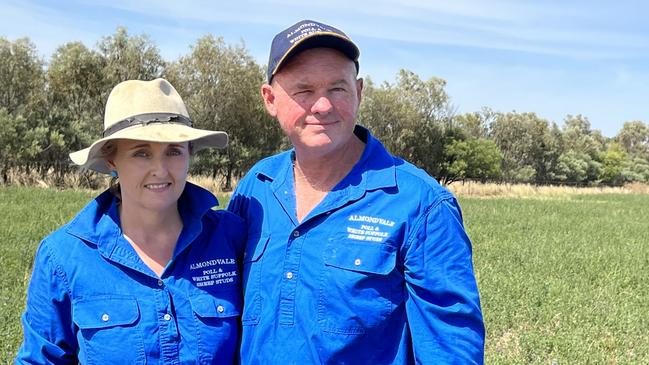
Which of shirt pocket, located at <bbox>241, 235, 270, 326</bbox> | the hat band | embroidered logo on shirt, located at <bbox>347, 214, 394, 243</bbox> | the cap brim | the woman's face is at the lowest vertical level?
shirt pocket, located at <bbox>241, 235, 270, 326</bbox>

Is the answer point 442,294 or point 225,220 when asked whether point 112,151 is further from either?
point 442,294

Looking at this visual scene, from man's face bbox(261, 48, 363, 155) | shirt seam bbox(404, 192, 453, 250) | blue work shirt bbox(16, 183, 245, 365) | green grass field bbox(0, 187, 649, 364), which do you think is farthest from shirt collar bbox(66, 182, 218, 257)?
green grass field bbox(0, 187, 649, 364)

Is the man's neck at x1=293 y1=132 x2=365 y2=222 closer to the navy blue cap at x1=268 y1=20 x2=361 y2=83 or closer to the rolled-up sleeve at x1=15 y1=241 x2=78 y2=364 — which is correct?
the navy blue cap at x1=268 y1=20 x2=361 y2=83

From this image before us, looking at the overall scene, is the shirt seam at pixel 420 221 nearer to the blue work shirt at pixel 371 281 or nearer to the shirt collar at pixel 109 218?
the blue work shirt at pixel 371 281

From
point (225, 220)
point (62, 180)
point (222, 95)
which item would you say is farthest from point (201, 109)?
point (225, 220)

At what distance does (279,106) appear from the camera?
2197 millimetres

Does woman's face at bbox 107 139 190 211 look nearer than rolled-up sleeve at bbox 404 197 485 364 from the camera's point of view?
No

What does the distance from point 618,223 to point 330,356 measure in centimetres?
2168

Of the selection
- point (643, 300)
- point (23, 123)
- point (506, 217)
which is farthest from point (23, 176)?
point (643, 300)

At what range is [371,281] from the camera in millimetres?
1936

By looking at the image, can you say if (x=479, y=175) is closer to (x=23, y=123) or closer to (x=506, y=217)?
(x=506, y=217)

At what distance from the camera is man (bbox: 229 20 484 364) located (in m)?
1.87

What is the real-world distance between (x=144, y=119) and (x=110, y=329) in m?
0.77

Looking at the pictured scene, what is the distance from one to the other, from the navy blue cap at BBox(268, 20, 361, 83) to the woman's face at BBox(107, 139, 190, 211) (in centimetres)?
50
